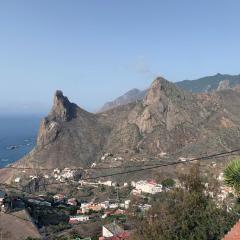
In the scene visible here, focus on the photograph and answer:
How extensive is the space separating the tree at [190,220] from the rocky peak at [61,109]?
130502mm

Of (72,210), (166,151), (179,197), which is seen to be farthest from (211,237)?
(166,151)

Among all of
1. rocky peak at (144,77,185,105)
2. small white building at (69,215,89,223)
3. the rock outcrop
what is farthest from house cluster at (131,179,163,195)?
rocky peak at (144,77,185,105)

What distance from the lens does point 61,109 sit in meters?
154

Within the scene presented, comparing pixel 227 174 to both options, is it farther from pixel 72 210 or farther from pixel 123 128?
pixel 123 128

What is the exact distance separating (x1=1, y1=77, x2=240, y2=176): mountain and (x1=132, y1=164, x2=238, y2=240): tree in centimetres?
9555

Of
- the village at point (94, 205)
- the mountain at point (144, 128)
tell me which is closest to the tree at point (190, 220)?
the village at point (94, 205)

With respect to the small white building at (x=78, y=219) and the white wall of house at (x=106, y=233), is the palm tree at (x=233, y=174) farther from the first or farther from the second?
the small white building at (x=78, y=219)

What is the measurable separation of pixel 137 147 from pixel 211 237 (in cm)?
10967

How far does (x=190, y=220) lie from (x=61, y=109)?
132 meters

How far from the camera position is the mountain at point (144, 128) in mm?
130500

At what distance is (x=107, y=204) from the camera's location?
3223 inches

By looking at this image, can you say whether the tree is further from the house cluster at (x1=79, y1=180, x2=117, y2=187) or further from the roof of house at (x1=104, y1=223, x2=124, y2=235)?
the house cluster at (x1=79, y1=180, x2=117, y2=187)

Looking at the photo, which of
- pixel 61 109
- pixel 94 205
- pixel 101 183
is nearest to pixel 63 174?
pixel 101 183

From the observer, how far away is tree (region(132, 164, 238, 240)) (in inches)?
931
